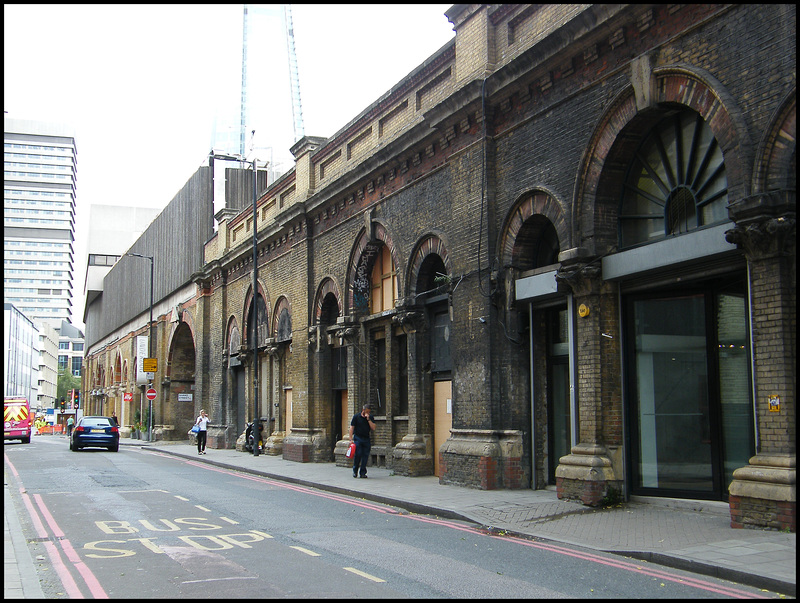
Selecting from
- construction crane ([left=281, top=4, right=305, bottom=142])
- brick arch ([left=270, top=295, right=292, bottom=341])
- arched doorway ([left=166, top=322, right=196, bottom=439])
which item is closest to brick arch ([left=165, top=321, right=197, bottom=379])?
arched doorway ([left=166, top=322, right=196, bottom=439])

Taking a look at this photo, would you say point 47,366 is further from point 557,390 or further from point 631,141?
point 631,141

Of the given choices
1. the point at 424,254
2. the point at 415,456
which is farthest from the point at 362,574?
the point at 424,254

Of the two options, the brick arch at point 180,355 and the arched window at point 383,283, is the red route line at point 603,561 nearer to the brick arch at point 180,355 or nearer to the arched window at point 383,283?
the arched window at point 383,283

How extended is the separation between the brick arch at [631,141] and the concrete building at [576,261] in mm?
31

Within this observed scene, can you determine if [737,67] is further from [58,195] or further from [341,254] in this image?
[58,195]

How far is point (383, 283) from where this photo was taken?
19922 millimetres

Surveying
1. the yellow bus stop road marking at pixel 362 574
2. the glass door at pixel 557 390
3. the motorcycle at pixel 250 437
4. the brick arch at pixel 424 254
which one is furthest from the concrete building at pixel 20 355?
the yellow bus stop road marking at pixel 362 574

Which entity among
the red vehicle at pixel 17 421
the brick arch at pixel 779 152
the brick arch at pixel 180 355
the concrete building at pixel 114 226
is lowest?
the red vehicle at pixel 17 421

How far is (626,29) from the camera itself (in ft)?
37.7

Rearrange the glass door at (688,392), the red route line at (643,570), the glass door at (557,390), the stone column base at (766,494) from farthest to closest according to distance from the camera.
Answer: the glass door at (557,390), the glass door at (688,392), the stone column base at (766,494), the red route line at (643,570)

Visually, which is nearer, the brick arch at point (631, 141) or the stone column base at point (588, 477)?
the brick arch at point (631, 141)

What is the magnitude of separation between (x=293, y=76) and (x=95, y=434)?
5926 cm

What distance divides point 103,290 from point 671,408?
7234 cm

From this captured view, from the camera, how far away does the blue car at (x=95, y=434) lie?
3042cm
